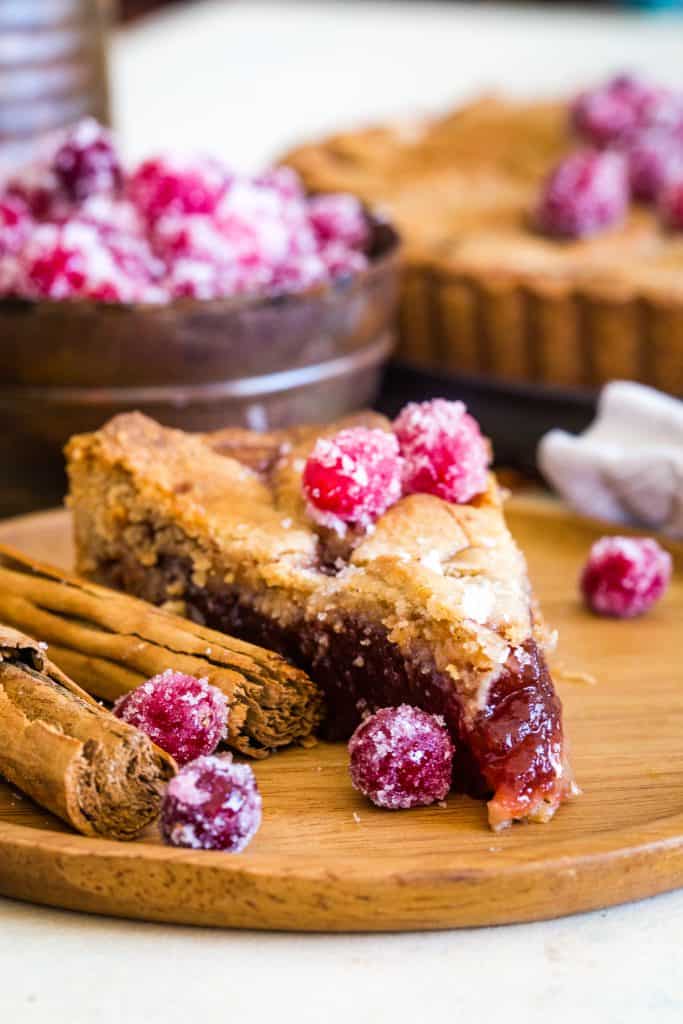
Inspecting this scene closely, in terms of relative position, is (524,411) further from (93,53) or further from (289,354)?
(93,53)

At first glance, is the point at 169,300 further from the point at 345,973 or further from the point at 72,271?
the point at 345,973

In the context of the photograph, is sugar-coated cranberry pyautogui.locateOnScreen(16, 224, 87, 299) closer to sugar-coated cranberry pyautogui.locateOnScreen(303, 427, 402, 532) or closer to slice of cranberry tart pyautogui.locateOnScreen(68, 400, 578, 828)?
slice of cranberry tart pyautogui.locateOnScreen(68, 400, 578, 828)

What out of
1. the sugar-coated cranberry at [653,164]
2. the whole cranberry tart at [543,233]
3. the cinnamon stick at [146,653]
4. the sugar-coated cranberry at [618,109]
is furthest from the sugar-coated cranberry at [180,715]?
the sugar-coated cranberry at [618,109]

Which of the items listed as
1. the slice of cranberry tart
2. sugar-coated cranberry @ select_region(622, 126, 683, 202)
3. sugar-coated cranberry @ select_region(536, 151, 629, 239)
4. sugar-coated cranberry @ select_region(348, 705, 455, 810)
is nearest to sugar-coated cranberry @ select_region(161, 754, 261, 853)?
sugar-coated cranberry @ select_region(348, 705, 455, 810)

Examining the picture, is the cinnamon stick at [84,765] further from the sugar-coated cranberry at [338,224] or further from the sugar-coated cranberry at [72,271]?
the sugar-coated cranberry at [338,224]

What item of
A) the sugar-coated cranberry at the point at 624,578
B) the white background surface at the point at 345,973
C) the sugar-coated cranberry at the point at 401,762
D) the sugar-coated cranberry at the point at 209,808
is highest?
the sugar-coated cranberry at the point at 209,808
